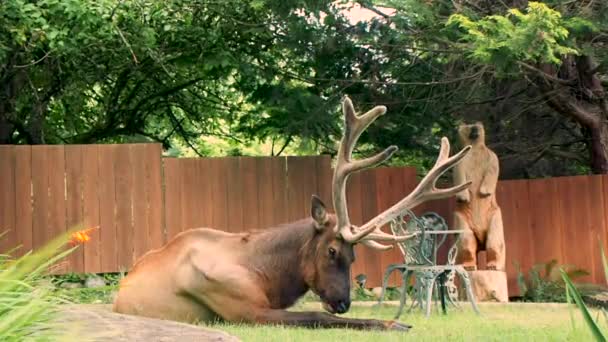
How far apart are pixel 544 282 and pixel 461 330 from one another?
22.0ft

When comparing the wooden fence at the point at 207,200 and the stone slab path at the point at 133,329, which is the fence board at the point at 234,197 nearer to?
the wooden fence at the point at 207,200

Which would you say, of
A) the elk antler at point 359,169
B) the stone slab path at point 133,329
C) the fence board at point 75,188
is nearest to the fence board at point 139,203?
the fence board at point 75,188

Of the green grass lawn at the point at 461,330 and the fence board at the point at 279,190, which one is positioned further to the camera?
the fence board at the point at 279,190

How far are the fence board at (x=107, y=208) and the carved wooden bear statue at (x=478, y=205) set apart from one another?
429 cm

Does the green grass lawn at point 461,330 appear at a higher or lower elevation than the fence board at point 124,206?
lower

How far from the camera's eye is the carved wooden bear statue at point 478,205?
1246cm

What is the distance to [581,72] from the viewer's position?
13180mm

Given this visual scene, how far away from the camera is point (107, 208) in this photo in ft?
40.7

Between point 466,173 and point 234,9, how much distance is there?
3690mm

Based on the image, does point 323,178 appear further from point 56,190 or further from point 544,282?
point 56,190

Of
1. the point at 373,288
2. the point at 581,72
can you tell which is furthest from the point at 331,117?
the point at 581,72

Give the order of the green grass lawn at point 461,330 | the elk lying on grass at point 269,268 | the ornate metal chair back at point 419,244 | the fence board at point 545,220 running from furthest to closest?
the fence board at point 545,220 < the ornate metal chair back at point 419,244 < the elk lying on grass at point 269,268 < the green grass lawn at point 461,330

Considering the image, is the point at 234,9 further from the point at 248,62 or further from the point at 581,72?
the point at 581,72

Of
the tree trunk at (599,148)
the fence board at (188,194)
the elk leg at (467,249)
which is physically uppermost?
the tree trunk at (599,148)
